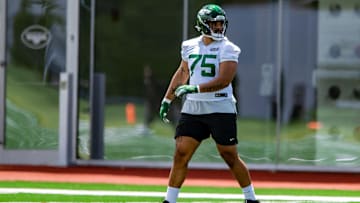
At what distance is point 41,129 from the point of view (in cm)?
1302

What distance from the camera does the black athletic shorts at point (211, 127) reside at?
7.86 m

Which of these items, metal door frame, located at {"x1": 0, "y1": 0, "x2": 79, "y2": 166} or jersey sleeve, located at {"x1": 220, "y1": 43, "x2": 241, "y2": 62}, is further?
metal door frame, located at {"x1": 0, "y1": 0, "x2": 79, "y2": 166}

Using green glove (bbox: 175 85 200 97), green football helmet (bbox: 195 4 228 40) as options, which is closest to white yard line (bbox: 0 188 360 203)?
green glove (bbox: 175 85 200 97)

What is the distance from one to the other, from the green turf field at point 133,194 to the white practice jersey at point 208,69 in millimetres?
1645

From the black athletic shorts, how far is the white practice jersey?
54 mm

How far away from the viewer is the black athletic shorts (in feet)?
25.8

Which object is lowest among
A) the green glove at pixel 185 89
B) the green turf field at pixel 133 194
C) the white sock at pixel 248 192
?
the green turf field at pixel 133 194

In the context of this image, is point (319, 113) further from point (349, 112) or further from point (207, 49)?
point (207, 49)

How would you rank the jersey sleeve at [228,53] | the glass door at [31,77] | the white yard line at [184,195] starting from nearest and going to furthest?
the jersey sleeve at [228,53]
the white yard line at [184,195]
the glass door at [31,77]

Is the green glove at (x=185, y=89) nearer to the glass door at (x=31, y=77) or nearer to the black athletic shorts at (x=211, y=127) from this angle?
the black athletic shorts at (x=211, y=127)

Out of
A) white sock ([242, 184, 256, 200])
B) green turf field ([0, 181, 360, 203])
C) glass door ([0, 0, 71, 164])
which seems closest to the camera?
white sock ([242, 184, 256, 200])

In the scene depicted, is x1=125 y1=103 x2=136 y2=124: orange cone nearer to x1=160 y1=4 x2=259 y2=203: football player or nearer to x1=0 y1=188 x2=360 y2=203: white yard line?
x1=0 y1=188 x2=360 y2=203: white yard line

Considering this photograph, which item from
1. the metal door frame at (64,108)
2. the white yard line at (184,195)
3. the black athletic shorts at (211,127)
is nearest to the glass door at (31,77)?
the metal door frame at (64,108)

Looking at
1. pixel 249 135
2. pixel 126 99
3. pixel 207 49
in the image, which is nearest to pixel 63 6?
pixel 126 99
